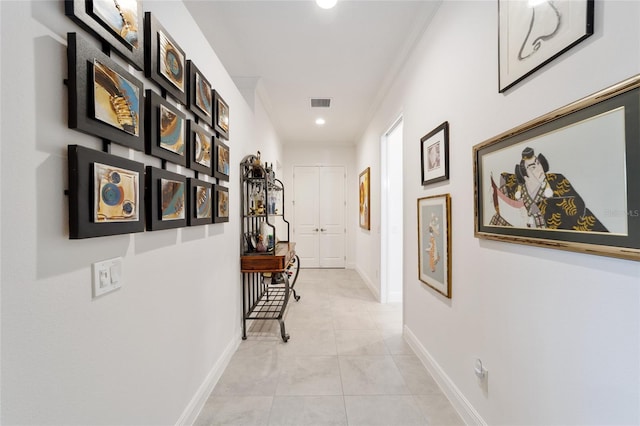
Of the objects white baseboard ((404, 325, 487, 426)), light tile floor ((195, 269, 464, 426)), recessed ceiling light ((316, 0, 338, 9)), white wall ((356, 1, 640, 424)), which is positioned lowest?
light tile floor ((195, 269, 464, 426))

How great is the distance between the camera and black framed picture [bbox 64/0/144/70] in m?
0.87

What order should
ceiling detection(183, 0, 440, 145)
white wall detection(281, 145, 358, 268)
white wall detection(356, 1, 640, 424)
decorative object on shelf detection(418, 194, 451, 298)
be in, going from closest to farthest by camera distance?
white wall detection(356, 1, 640, 424), decorative object on shelf detection(418, 194, 451, 298), ceiling detection(183, 0, 440, 145), white wall detection(281, 145, 358, 268)

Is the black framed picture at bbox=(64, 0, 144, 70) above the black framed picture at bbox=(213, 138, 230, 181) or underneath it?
above

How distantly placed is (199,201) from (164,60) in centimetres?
78

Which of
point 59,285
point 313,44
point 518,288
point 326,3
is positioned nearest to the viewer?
point 59,285

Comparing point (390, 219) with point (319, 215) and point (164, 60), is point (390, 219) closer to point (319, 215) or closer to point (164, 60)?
point (319, 215)

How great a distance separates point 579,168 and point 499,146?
1.44 feet

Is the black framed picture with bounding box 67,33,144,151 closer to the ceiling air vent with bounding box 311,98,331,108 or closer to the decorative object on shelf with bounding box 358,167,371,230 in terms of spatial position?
the ceiling air vent with bounding box 311,98,331,108

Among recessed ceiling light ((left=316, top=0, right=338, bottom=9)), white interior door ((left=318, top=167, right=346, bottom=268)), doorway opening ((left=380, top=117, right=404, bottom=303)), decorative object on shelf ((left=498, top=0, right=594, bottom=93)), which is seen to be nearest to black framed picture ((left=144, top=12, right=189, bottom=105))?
recessed ceiling light ((left=316, top=0, right=338, bottom=9))

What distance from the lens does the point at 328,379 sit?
2088 mm

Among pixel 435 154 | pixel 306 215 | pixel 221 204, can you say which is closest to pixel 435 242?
pixel 435 154

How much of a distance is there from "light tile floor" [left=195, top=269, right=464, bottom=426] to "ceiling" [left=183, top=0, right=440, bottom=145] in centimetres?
273

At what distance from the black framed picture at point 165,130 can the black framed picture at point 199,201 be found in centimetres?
16

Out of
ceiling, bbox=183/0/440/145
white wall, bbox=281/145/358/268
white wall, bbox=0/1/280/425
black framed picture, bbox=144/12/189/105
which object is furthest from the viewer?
white wall, bbox=281/145/358/268
